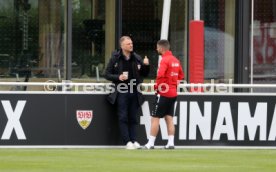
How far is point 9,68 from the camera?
861 inches

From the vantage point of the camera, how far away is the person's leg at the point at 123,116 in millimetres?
16000

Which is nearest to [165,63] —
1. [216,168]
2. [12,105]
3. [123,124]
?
[123,124]

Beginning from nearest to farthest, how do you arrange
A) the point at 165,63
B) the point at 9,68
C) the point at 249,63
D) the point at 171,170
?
1. the point at 171,170
2. the point at 165,63
3. the point at 9,68
4. the point at 249,63

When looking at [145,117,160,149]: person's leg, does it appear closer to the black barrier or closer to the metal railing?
the black barrier

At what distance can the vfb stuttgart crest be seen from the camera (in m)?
16.2

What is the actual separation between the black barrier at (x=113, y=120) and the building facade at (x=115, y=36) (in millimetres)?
5908

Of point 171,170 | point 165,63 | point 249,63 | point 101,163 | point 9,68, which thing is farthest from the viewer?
point 249,63

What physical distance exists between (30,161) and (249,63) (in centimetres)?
1132

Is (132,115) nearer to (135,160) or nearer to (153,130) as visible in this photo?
(153,130)

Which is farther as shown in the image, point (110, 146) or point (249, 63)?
point (249, 63)

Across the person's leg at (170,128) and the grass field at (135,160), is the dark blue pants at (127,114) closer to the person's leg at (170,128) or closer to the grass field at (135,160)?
the grass field at (135,160)

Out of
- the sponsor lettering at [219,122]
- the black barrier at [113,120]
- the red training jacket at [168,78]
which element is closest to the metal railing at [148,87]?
the black barrier at [113,120]

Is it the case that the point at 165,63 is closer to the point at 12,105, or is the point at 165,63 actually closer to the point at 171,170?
the point at 12,105

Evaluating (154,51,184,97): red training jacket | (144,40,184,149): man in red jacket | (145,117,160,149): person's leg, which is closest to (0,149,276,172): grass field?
(145,117,160,149): person's leg
